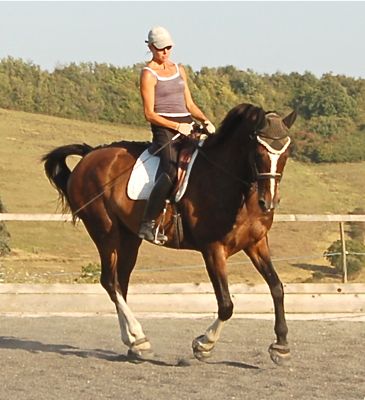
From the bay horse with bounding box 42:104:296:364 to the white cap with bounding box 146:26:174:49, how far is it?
81 centimetres

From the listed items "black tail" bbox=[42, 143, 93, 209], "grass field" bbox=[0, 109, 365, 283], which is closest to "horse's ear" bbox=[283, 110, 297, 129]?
"black tail" bbox=[42, 143, 93, 209]

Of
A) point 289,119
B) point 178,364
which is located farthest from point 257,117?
point 178,364

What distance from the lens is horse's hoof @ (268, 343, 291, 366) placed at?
6695 mm

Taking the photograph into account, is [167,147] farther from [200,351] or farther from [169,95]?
[200,351]

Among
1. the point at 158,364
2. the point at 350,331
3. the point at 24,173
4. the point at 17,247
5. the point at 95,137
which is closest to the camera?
the point at 158,364

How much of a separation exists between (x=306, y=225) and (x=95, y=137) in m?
9.61

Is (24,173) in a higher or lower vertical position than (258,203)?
lower

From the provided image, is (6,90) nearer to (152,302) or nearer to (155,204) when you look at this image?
(152,302)

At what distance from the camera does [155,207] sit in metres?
7.16

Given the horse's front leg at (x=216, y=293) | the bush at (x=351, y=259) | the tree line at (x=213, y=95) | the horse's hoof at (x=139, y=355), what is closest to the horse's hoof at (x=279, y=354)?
the horse's front leg at (x=216, y=293)

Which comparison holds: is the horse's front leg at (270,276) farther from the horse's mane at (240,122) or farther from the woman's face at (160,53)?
the woman's face at (160,53)

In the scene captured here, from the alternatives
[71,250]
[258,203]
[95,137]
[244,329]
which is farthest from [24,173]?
[258,203]

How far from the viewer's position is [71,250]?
21.7m

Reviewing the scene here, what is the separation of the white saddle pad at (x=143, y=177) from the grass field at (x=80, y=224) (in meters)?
4.99
